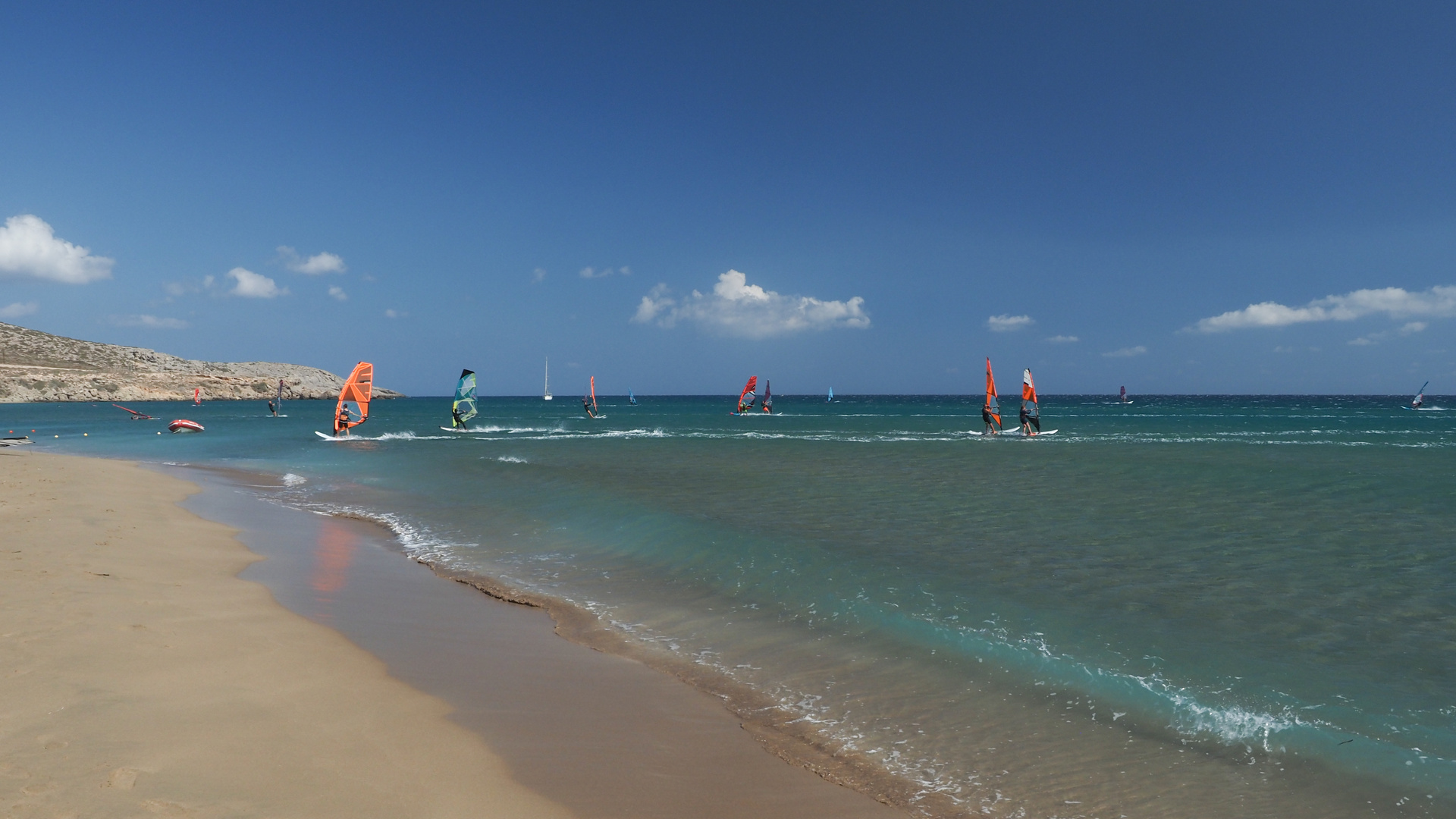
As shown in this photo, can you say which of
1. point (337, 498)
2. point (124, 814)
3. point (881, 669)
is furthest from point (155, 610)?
point (337, 498)

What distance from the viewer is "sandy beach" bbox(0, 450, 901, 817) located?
12.2ft

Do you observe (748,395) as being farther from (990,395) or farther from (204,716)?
(204,716)

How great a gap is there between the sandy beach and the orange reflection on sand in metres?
0.58

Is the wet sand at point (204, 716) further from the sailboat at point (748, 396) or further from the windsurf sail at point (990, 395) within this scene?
the sailboat at point (748, 396)

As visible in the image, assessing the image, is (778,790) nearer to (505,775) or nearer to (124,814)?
(505,775)

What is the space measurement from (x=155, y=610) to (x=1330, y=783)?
31.6ft

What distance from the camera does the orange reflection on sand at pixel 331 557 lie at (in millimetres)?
8622

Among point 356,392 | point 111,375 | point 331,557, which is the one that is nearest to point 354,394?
point 356,392

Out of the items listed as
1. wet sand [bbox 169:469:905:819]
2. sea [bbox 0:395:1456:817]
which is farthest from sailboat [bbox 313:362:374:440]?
wet sand [bbox 169:469:905:819]

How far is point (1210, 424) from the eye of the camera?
5319 centimetres

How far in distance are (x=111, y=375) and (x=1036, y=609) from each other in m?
140

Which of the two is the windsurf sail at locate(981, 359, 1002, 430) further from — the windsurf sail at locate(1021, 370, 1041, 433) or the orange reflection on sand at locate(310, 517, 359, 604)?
the orange reflection on sand at locate(310, 517, 359, 604)

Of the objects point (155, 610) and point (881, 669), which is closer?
point (881, 669)

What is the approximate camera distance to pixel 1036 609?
764 cm
